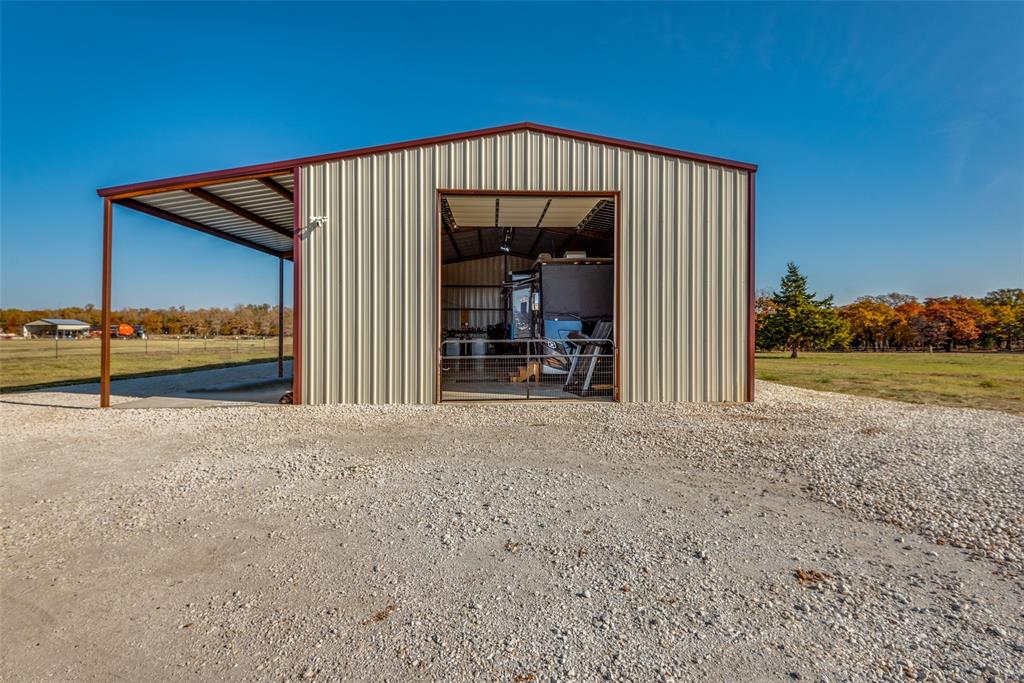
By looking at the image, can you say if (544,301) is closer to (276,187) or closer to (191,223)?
(276,187)

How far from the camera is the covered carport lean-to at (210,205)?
8234 mm

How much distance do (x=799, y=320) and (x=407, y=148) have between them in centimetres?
2845

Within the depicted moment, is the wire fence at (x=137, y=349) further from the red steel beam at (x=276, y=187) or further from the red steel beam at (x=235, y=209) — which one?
the red steel beam at (x=276, y=187)

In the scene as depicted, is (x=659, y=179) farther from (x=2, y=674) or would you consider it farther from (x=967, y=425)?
(x=2, y=674)

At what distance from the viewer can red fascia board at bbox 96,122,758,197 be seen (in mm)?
8164

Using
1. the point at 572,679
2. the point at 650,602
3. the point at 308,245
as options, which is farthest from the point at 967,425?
the point at 308,245

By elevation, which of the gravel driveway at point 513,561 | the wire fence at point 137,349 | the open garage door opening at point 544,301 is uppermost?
the open garage door opening at point 544,301

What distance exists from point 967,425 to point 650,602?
280 inches

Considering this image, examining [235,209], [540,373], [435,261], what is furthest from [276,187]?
[540,373]

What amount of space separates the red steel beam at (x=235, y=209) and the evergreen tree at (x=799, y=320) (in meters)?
28.0

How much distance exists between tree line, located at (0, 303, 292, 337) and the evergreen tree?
174 ft

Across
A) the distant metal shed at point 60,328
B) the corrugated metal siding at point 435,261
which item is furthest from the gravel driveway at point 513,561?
the distant metal shed at point 60,328

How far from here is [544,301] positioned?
11773mm

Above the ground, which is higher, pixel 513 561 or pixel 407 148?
pixel 407 148
